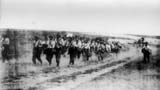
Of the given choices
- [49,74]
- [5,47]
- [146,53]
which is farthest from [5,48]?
[146,53]

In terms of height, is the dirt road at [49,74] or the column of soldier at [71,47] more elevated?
the column of soldier at [71,47]

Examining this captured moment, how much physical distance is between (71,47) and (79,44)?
0.21 m

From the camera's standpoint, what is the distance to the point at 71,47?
5781mm

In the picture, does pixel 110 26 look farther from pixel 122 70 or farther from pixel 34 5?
pixel 34 5

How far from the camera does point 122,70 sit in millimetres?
5805

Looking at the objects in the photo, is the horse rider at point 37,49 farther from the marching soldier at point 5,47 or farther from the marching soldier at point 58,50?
the marching soldier at point 5,47

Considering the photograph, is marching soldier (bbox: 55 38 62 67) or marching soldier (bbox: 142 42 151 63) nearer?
marching soldier (bbox: 55 38 62 67)

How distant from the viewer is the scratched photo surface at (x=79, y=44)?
18.4 ft

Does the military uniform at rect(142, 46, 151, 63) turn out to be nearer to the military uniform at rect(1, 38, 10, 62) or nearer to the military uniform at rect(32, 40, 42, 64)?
the military uniform at rect(32, 40, 42, 64)

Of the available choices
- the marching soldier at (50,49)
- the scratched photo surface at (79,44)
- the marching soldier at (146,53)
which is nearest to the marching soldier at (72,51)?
the scratched photo surface at (79,44)

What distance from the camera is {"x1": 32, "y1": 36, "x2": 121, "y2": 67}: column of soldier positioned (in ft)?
18.7

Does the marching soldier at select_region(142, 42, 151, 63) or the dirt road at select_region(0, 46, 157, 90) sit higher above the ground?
the marching soldier at select_region(142, 42, 151, 63)

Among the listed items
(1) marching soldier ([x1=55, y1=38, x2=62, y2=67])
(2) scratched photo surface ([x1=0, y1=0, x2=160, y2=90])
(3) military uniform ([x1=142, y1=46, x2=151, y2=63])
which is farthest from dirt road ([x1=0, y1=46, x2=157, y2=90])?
(3) military uniform ([x1=142, y1=46, x2=151, y2=63])

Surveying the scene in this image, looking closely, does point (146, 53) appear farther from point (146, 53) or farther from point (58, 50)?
point (58, 50)
